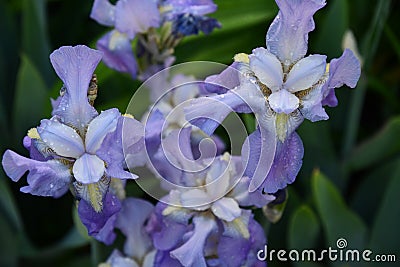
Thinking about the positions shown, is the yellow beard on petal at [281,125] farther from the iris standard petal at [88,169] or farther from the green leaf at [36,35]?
the green leaf at [36,35]

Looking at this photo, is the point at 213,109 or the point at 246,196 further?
the point at 246,196

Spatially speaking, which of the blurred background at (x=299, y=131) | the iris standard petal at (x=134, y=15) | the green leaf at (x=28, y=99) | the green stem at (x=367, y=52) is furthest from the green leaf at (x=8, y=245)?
the green stem at (x=367, y=52)

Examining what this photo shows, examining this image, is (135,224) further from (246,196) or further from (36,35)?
(36,35)

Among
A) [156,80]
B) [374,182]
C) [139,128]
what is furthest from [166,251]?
[374,182]

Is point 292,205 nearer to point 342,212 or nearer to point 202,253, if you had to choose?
point 342,212

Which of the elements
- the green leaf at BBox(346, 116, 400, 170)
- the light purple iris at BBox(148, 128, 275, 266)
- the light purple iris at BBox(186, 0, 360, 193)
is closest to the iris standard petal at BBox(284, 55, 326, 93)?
the light purple iris at BBox(186, 0, 360, 193)

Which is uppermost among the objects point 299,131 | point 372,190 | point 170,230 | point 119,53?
point 119,53

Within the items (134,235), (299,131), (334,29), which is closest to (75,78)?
(134,235)
